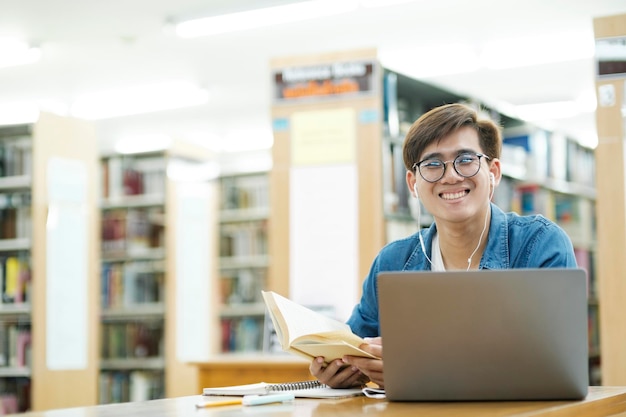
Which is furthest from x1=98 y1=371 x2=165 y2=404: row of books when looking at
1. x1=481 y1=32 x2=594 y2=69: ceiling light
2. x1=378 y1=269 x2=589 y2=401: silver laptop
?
x1=378 y1=269 x2=589 y2=401: silver laptop

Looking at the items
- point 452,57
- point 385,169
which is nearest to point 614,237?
point 385,169

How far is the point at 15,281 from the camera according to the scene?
6.23m

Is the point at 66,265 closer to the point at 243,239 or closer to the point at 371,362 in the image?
the point at 243,239

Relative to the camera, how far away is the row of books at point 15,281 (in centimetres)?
623

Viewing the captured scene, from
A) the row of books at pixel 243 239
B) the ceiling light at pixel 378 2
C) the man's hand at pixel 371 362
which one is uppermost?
the ceiling light at pixel 378 2

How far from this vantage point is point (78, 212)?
21.3 feet

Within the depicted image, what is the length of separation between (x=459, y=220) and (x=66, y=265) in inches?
184

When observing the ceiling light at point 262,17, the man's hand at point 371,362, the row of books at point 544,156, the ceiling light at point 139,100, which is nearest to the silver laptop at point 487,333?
the man's hand at point 371,362

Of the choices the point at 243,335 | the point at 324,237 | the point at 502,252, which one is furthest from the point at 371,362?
the point at 243,335

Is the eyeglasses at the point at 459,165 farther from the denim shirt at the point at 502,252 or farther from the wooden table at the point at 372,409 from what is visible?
the wooden table at the point at 372,409

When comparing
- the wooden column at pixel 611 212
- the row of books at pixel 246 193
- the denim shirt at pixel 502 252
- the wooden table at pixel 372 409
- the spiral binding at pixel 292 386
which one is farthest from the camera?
the row of books at pixel 246 193

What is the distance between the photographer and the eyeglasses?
2.17 metres

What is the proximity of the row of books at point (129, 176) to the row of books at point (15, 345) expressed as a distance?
1961 mm

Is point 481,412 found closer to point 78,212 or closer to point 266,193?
point 78,212
